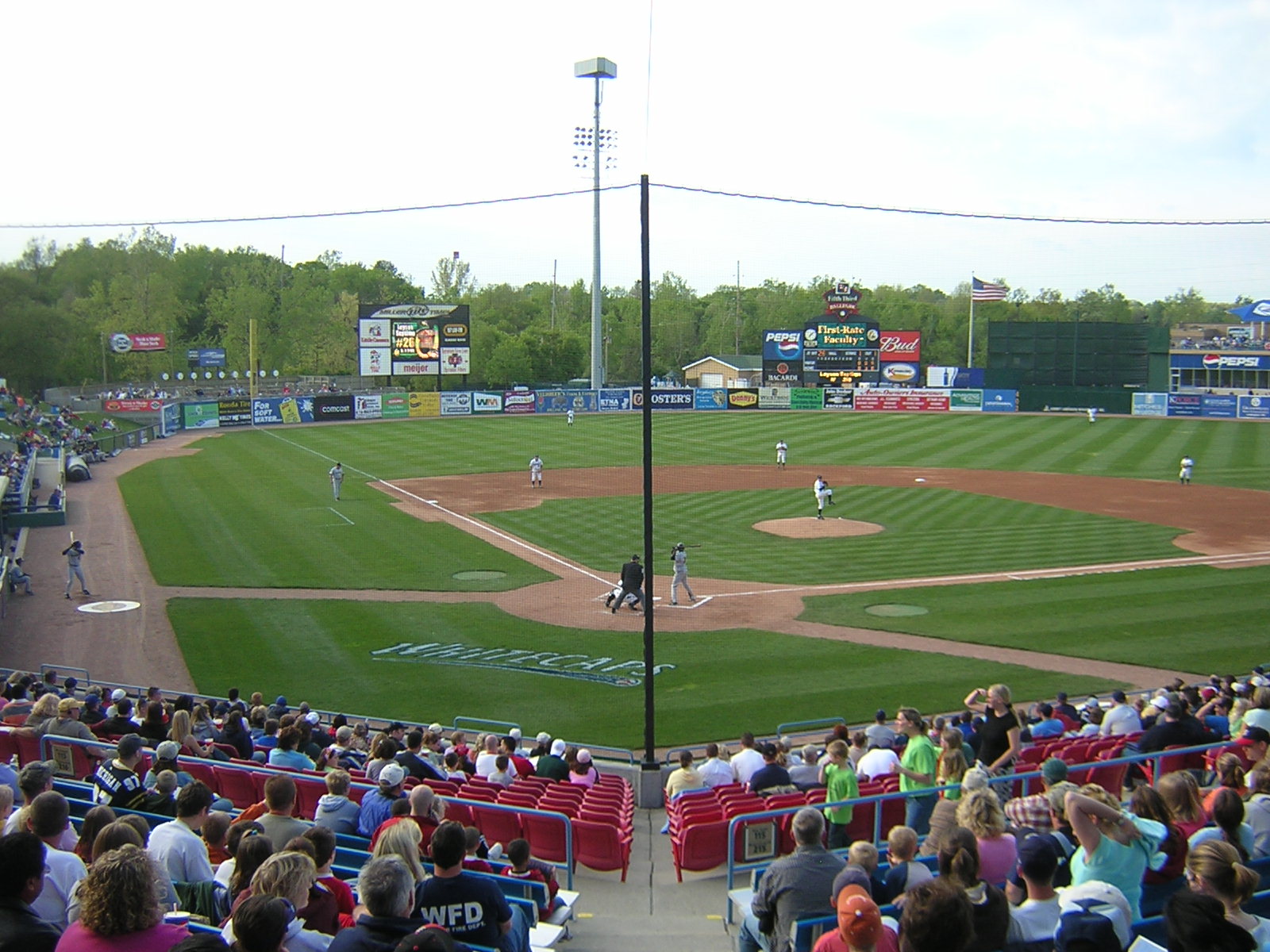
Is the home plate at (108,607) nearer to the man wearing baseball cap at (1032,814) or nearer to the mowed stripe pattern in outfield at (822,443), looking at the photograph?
the mowed stripe pattern in outfield at (822,443)

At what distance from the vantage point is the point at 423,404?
246 ft

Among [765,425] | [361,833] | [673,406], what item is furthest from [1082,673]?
[673,406]

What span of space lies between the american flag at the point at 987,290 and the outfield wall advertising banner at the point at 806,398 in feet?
43.9

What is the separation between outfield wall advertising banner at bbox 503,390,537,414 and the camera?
75875 millimetres

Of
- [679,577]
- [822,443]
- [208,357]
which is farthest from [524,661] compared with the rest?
[208,357]

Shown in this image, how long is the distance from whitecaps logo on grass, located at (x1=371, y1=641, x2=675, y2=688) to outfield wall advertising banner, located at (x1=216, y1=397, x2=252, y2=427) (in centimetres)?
5322

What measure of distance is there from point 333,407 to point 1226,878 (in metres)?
71.8

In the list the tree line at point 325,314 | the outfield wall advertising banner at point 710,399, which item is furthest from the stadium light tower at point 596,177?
the outfield wall advertising banner at point 710,399

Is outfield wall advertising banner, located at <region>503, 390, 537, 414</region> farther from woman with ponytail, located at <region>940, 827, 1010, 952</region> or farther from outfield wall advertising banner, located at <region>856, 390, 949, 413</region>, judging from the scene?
woman with ponytail, located at <region>940, 827, 1010, 952</region>

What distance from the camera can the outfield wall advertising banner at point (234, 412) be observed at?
69125 millimetres

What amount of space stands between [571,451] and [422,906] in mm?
48648

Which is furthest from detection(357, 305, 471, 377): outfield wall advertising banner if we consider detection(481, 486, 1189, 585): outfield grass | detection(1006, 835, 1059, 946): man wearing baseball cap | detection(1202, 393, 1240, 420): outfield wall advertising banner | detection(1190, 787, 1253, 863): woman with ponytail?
detection(1006, 835, 1059, 946): man wearing baseball cap

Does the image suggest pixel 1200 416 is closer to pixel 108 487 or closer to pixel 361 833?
pixel 108 487

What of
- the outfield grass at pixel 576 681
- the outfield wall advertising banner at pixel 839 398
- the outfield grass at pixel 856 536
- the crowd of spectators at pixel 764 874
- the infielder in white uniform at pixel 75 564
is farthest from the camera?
the outfield wall advertising banner at pixel 839 398
